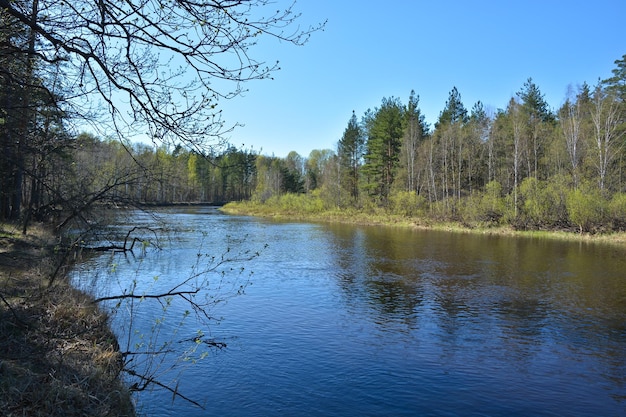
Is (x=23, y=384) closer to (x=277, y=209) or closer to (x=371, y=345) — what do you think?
(x=371, y=345)

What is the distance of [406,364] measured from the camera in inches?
336

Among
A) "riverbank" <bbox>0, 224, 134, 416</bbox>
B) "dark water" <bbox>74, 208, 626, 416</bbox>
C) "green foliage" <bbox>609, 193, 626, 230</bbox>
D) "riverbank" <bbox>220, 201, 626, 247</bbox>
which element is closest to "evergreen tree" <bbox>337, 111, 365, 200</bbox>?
"riverbank" <bbox>220, 201, 626, 247</bbox>

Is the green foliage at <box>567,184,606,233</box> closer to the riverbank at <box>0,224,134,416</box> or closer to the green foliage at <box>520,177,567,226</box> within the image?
the green foliage at <box>520,177,567,226</box>

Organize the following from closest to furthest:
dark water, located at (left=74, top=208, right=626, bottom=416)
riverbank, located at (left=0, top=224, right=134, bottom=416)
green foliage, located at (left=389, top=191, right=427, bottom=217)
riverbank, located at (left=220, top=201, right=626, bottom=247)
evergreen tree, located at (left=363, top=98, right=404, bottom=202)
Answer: riverbank, located at (left=0, top=224, right=134, bottom=416) < dark water, located at (left=74, top=208, right=626, bottom=416) < riverbank, located at (left=220, top=201, right=626, bottom=247) < green foliage, located at (left=389, top=191, right=427, bottom=217) < evergreen tree, located at (left=363, top=98, right=404, bottom=202)

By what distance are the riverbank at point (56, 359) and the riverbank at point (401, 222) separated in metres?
31.8

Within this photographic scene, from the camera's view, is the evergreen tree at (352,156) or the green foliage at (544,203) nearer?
the green foliage at (544,203)

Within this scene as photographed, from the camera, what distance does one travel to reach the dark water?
705 cm

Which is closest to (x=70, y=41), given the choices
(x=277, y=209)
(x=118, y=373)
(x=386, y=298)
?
(x=118, y=373)

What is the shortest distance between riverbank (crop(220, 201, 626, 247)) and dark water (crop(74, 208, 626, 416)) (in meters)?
15.1

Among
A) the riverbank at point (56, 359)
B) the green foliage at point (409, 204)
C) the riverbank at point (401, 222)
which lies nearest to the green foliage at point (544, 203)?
the riverbank at point (401, 222)

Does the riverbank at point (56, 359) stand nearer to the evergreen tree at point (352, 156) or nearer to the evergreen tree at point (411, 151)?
the evergreen tree at point (411, 151)

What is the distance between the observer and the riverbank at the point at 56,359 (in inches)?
175

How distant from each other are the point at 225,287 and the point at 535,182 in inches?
1286

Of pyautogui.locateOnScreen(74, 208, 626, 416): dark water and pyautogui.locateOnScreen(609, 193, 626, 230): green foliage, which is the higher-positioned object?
pyautogui.locateOnScreen(609, 193, 626, 230): green foliage
